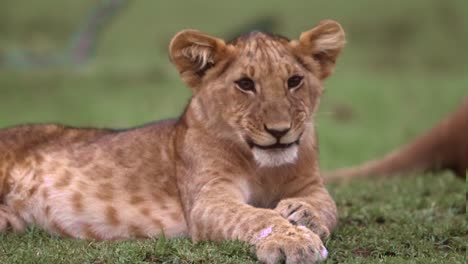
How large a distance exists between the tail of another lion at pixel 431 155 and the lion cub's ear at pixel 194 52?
2.69 meters

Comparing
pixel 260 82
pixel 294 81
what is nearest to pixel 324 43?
pixel 294 81

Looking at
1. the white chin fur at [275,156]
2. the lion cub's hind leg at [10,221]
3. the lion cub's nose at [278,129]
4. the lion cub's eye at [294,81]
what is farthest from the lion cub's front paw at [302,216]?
the lion cub's hind leg at [10,221]

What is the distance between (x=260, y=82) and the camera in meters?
4.39

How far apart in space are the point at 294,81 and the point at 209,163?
50cm

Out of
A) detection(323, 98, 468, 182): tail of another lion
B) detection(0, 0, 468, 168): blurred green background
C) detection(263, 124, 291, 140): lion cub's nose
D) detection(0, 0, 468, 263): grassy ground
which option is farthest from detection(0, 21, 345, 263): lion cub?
detection(0, 0, 468, 168): blurred green background

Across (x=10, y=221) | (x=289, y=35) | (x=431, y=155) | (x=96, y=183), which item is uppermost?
(x=96, y=183)

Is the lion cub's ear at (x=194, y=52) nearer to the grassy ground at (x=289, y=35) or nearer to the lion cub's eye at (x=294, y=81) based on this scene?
the lion cub's eye at (x=294, y=81)

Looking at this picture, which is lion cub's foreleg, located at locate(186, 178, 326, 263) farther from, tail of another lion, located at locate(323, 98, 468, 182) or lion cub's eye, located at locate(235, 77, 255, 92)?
tail of another lion, located at locate(323, 98, 468, 182)

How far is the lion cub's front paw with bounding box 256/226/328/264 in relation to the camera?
386 cm

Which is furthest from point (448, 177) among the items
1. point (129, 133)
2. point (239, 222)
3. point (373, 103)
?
point (373, 103)

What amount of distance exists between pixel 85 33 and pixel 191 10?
1361mm

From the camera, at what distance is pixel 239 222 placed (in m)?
4.21

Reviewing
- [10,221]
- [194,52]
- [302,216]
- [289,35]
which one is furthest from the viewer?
[289,35]

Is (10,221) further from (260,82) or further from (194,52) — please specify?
(260,82)
